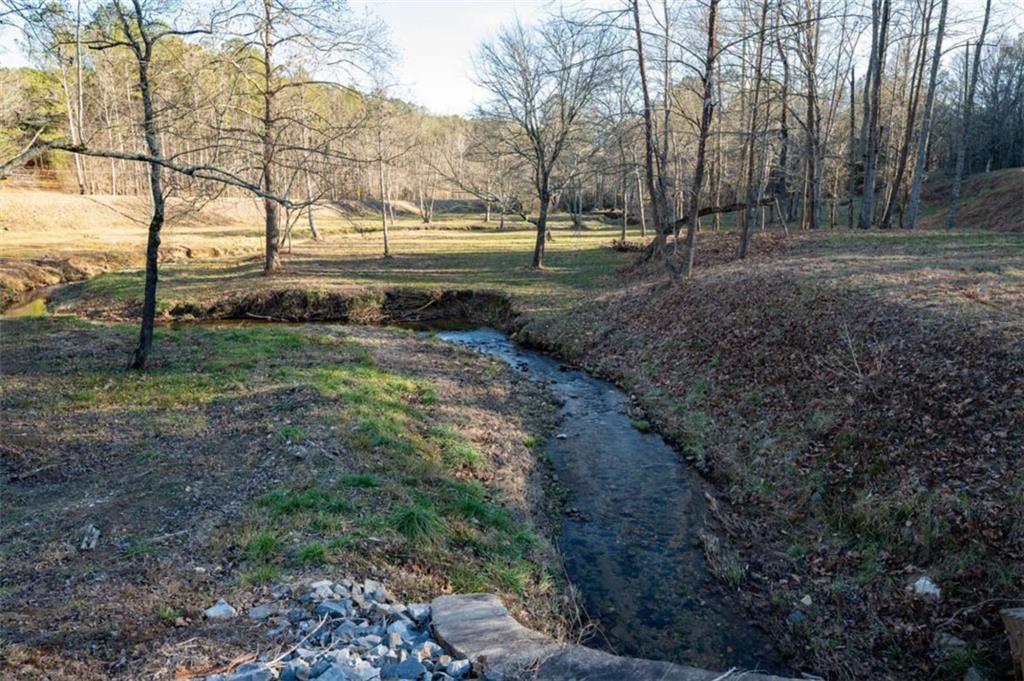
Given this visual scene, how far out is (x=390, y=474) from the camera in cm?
768

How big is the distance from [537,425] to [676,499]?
3317 millimetres

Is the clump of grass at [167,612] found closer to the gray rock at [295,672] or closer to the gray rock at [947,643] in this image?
the gray rock at [295,672]

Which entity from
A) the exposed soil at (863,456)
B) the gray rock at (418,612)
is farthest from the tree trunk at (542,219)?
the gray rock at (418,612)

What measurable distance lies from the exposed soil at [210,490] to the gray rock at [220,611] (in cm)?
8

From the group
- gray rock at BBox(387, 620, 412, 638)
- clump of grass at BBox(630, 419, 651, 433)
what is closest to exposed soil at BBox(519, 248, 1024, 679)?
clump of grass at BBox(630, 419, 651, 433)

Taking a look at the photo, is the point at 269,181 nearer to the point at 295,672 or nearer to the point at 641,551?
the point at 641,551

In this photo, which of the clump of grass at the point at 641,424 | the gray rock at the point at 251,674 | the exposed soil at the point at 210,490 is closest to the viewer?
the gray rock at the point at 251,674

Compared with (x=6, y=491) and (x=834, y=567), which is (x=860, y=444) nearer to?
(x=834, y=567)

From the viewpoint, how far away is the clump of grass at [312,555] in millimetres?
5422

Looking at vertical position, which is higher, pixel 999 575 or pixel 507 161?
pixel 507 161

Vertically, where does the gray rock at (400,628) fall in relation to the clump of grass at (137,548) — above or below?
below

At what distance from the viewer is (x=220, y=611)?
4.55m

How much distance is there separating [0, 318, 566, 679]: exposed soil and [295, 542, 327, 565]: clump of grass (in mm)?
23

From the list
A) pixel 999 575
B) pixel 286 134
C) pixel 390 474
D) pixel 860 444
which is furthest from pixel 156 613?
pixel 286 134
